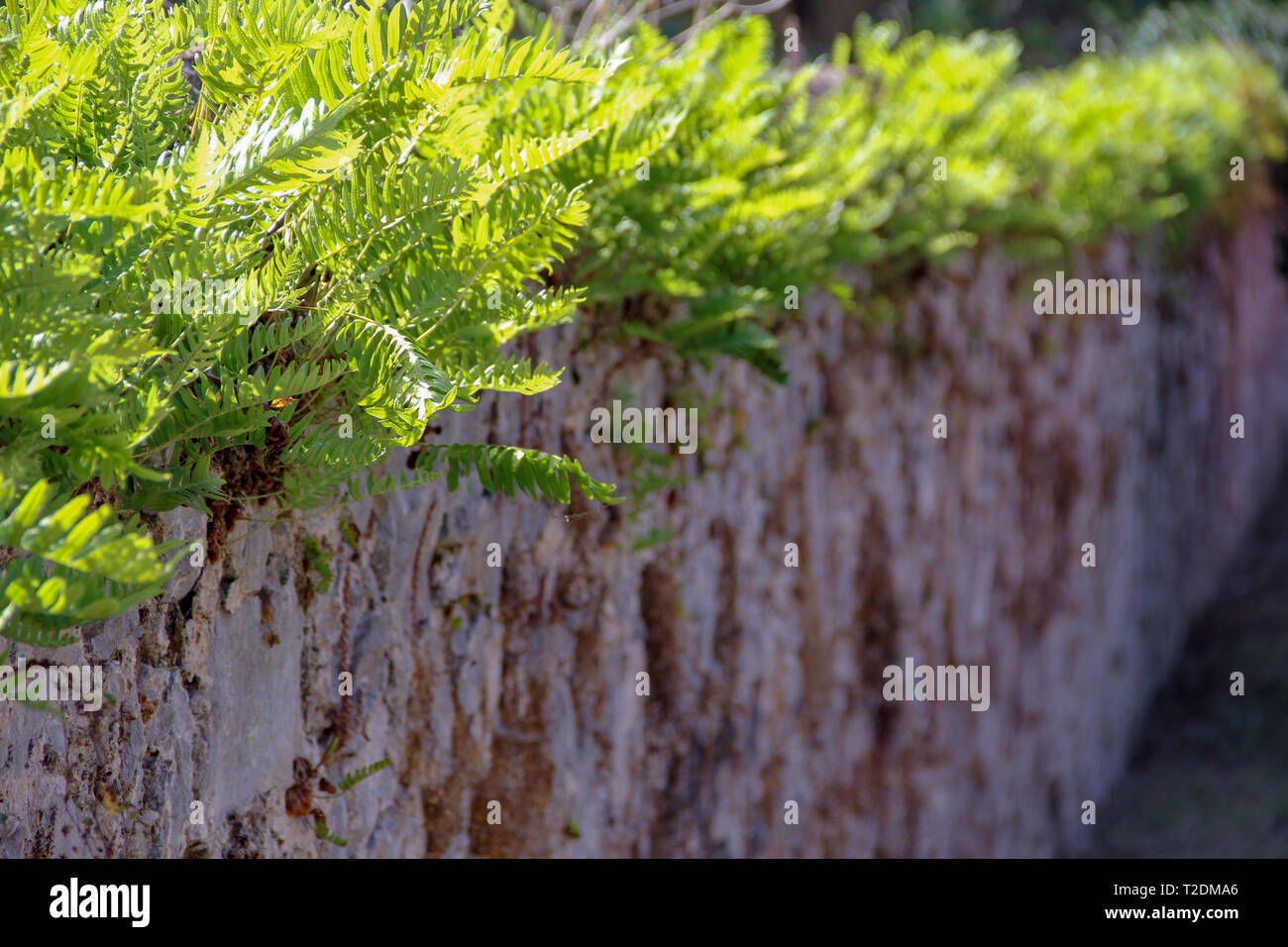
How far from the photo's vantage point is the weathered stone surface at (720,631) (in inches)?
72.0

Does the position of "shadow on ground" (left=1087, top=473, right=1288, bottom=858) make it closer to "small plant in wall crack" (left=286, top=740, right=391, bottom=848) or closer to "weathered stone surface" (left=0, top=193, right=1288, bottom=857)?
"weathered stone surface" (left=0, top=193, right=1288, bottom=857)

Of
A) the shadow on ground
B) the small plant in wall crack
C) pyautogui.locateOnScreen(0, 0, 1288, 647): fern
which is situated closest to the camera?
pyautogui.locateOnScreen(0, 0, 1288, 647): fern

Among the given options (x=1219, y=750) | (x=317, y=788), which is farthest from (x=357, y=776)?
(x=1219, y=750)

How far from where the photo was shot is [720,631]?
3.29 metres

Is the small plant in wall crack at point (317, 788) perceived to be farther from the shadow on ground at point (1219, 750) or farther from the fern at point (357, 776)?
the shadow on ground at point (1219, 750)

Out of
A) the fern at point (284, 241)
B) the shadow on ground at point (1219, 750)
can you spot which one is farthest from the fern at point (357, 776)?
the shadow on ground at point (1219, 750)

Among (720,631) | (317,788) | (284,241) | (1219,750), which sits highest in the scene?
(284,241)

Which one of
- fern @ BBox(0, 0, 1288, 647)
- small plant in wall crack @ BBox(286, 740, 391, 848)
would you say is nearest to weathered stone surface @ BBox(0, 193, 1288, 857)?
small plant in wall crack @ BBox(286, 740, 391, 848)

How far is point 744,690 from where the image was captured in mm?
→ 3402

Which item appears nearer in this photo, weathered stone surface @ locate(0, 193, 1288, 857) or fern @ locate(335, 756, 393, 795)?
weathered stone surface @ locate(0, 193, 1288, 857)

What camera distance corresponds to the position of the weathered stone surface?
6.00 feet

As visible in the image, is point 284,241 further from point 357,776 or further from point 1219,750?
point 1219,750
